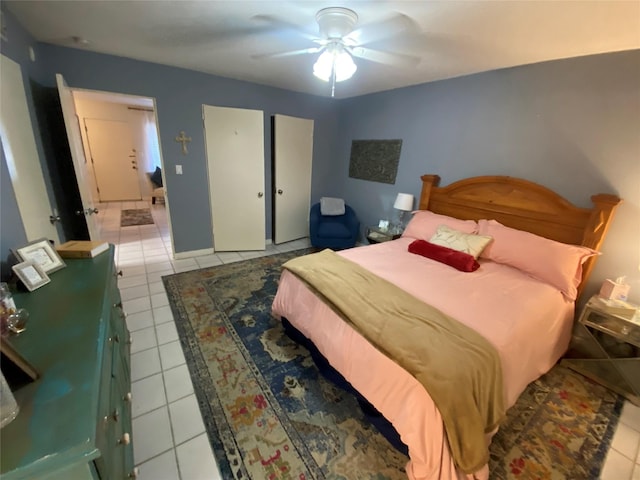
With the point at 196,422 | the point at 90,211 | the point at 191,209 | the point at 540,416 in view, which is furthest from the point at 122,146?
the point at 540,416

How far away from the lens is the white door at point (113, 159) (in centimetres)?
629

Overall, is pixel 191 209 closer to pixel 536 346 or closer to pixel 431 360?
pixel 431 360

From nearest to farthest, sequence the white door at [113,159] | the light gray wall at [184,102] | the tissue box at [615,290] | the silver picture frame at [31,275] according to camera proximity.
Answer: the silver picture frame at [31,275], the tissue box at [615,290], the light gray wall at [184,102], the white door at [113,159]

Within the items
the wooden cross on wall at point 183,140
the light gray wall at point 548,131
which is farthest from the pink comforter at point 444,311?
the wooden cross on wall at point 183,140

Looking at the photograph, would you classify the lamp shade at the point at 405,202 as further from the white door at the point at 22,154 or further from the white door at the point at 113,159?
the white door at the point at 113,159

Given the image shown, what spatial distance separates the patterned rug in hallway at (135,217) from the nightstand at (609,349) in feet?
20.3

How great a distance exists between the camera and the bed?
1.18 m

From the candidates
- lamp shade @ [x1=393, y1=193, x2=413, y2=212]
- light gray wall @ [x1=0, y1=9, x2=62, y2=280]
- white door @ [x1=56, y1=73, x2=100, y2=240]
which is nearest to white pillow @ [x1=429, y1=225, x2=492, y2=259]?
lamp shade @ [x1=393, y1=193, x2=413, y2=212]

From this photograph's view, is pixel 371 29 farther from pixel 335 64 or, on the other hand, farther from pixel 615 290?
pixel 615 290

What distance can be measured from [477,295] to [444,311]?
37 centimetres

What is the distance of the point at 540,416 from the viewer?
5.43 ft

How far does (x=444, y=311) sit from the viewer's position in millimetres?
Answer: 1622

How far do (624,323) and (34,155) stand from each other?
13.7 feet

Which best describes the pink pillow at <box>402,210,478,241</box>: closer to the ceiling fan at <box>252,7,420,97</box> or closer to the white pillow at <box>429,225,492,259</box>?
the white pillow at <box>429,225,492,259</box>
